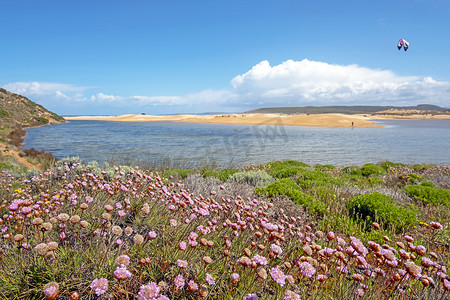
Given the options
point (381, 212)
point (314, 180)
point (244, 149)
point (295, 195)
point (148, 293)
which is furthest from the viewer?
point (244, 149)

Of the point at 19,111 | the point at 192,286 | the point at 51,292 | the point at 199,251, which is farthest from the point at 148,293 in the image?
the point at 19,111

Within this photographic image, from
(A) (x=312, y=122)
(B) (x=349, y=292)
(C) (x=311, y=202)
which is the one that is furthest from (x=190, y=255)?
(A) (x=312, y=122)

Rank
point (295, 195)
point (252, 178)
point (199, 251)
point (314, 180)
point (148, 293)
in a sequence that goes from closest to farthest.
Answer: point (148, 293) → point (199, 251) → point (295, 195) → point (252, 178) → point (314, 180)

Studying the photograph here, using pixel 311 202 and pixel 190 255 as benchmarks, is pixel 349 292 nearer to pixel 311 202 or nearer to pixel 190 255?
pixel 190 255

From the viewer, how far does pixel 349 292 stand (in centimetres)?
226

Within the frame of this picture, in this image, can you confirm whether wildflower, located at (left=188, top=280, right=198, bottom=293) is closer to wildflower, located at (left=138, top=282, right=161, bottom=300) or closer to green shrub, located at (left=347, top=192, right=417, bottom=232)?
wildflower, located at (left=138, top=282, right=161, bottom=300)

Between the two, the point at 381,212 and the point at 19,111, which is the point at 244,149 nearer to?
the point at 381,212

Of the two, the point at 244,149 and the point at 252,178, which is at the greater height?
the point at 252,178

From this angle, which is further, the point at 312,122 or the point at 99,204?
the point at 312,122

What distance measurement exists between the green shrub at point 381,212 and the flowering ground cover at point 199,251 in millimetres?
26

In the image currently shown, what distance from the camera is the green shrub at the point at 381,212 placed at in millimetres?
5219

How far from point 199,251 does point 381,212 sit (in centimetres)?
463

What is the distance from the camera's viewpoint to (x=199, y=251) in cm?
264

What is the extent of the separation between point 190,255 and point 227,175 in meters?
6.86
